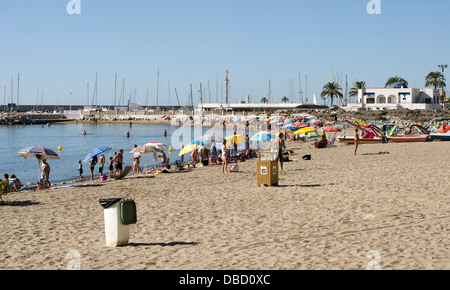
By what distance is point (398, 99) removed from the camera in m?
82.3

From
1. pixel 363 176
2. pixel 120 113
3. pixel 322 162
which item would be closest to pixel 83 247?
pixel 363 176

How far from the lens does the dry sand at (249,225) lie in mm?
7105

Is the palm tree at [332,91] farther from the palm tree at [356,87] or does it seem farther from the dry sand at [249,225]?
the dry sand at [249,225]

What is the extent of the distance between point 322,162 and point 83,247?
14798 mm

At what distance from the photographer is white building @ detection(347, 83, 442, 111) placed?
261 ft

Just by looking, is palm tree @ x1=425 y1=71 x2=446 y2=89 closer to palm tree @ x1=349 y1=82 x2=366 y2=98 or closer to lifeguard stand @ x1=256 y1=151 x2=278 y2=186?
palm tree @ x1=349 y1=82 x2=366 y2=98

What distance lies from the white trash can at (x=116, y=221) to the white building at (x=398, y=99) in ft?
253

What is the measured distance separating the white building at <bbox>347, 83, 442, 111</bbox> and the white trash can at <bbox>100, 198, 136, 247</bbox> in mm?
77027

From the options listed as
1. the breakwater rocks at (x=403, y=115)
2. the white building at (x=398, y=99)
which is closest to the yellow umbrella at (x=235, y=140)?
the breakwater rocks at (x=403, y=115)

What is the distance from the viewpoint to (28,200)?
45.0 feet

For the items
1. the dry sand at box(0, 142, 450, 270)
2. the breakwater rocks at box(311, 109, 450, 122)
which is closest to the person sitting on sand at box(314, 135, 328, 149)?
the dry sand at box(0, 142, 450, 270)

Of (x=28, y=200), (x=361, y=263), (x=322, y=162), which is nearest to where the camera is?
(x=361, y=263)

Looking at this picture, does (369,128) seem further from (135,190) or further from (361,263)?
(361,263)

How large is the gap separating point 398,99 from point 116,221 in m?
81.4
